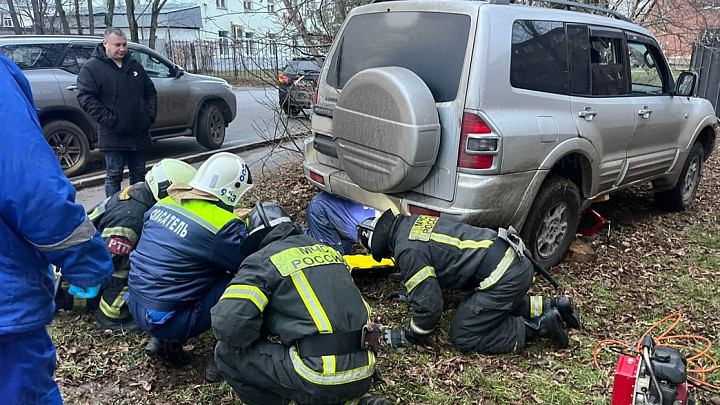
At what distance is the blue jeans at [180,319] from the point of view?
3.28m

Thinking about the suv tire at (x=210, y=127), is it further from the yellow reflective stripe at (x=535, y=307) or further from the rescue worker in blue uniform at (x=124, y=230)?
the yellow reflective stripe at (x=535, y=307)

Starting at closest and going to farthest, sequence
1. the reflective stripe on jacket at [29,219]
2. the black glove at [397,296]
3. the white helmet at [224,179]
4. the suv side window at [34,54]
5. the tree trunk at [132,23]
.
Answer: the reflective stripe on jacket at [29,219] → the white helmet at [224,179] → the black glove at [397,296] → the suv side window at [34,54] → the tree trunk at [132,23]

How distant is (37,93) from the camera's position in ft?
22.9

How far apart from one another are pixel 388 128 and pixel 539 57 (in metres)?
1.29

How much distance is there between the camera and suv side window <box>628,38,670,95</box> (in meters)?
5.54

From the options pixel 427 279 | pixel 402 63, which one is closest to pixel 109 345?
pixel 427 279

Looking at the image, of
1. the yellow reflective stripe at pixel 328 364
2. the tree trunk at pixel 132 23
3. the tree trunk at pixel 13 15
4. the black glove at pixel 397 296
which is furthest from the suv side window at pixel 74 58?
the tree trunk at pixel 13 15

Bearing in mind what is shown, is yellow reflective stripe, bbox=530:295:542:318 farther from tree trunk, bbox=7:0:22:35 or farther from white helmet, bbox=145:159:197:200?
tree trunk, bbox=7:0:22:35

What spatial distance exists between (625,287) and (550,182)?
3.55ft

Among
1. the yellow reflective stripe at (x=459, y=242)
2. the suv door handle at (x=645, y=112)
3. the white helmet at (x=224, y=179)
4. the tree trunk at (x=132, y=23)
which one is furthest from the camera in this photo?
the tree trunk at (x=132, y=23)

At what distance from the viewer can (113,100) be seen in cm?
557

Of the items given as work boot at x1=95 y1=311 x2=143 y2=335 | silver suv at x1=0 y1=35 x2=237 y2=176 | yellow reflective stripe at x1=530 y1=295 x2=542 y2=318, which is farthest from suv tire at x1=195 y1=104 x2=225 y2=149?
yellow reflective stripe at x1=530 y1=295 x2=542 y2=318

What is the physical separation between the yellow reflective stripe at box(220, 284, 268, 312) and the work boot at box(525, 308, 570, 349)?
183 centimetres

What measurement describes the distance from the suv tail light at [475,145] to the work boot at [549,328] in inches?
39.6
